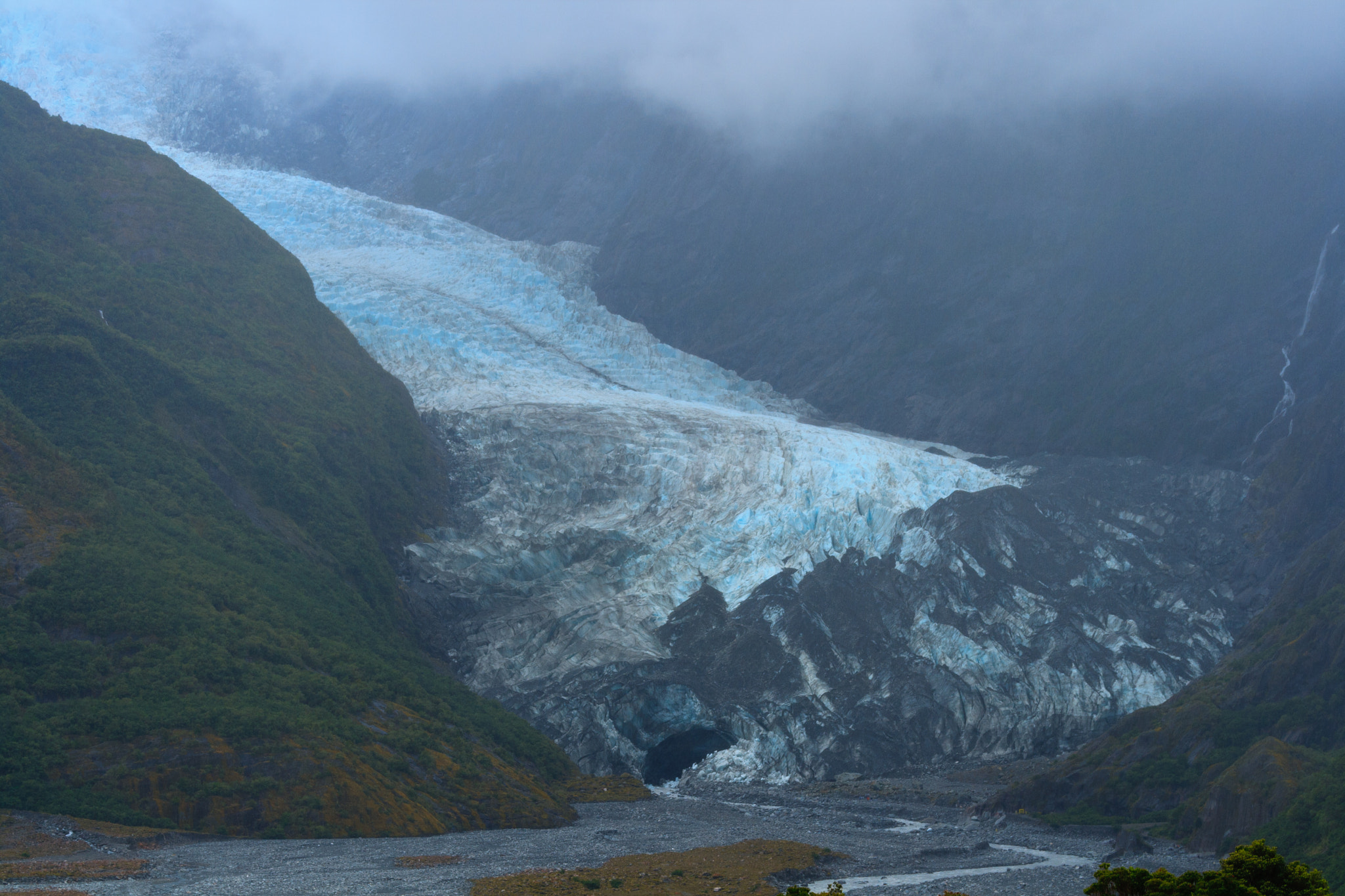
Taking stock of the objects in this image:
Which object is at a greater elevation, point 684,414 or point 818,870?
point 684,414

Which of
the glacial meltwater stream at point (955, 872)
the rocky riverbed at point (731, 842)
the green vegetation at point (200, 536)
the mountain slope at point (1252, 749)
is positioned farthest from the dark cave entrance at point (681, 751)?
the glacial meltwater stream at point (955, 872)

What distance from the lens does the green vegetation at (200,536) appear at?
37719mm

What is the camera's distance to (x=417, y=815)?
40.5 m

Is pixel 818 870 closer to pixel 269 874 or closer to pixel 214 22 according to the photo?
pixel 269 874

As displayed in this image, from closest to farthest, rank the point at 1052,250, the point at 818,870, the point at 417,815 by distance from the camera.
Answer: the point at 818,870 < the point at 417,815 < the point at 1052,250

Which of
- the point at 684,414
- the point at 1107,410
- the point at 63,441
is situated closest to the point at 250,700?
the point at 63,441

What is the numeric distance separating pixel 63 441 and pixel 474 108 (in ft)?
284

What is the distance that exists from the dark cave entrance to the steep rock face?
0.68 ft

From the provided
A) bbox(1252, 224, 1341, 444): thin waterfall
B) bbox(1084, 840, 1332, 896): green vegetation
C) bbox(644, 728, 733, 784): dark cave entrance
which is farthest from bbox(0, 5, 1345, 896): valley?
bbox(1084, 840, 1332, 896): green vegetation

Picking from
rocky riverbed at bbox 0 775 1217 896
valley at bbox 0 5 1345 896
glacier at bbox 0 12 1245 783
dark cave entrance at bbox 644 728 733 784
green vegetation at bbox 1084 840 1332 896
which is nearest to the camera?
green vegetation at bbox 1084 840 1332 896

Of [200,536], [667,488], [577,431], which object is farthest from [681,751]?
[200,536]

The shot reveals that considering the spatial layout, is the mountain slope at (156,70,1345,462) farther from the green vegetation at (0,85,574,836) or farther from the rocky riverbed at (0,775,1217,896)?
the rocky riverbed at (0,775,1217,896)

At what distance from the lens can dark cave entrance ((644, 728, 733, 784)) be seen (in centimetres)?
5834

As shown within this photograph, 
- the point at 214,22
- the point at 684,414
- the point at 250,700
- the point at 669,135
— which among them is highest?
the point at 214,22
